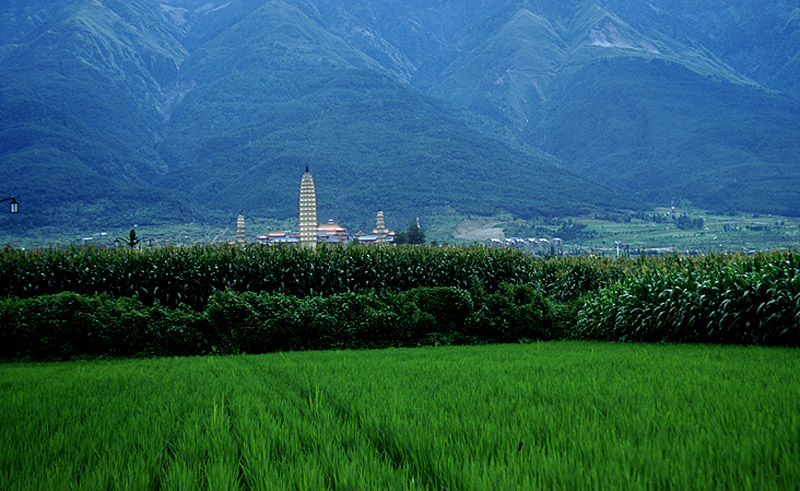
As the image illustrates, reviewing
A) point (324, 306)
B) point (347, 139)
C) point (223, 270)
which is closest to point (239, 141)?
point (347, 139)

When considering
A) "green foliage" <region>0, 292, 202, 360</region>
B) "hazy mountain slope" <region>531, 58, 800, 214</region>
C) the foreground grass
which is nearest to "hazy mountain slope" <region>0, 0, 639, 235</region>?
"hazy mountain slope" <region>531, 58, 800, 214</region>

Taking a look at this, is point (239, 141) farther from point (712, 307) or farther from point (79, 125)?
point (712, 307)

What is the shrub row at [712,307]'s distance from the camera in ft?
25.4

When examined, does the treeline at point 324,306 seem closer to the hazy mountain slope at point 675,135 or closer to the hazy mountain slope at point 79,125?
the hazy mountain slope at point 79,125

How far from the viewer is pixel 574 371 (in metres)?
5.29

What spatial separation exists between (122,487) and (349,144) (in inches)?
5295

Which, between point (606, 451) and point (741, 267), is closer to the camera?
point (606, 451)

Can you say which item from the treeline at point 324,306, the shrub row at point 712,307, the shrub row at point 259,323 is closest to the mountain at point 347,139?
the treeline at point 324,306

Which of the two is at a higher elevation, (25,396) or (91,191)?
(91,191)

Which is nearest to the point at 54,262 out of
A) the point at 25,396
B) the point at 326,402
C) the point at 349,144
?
the point at 25,396

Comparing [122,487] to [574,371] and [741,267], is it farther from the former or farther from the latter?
[741,267]

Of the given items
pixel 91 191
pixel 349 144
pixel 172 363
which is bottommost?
pixel 172 363

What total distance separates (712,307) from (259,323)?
7405mm

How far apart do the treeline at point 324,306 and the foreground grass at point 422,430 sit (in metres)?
3.31
